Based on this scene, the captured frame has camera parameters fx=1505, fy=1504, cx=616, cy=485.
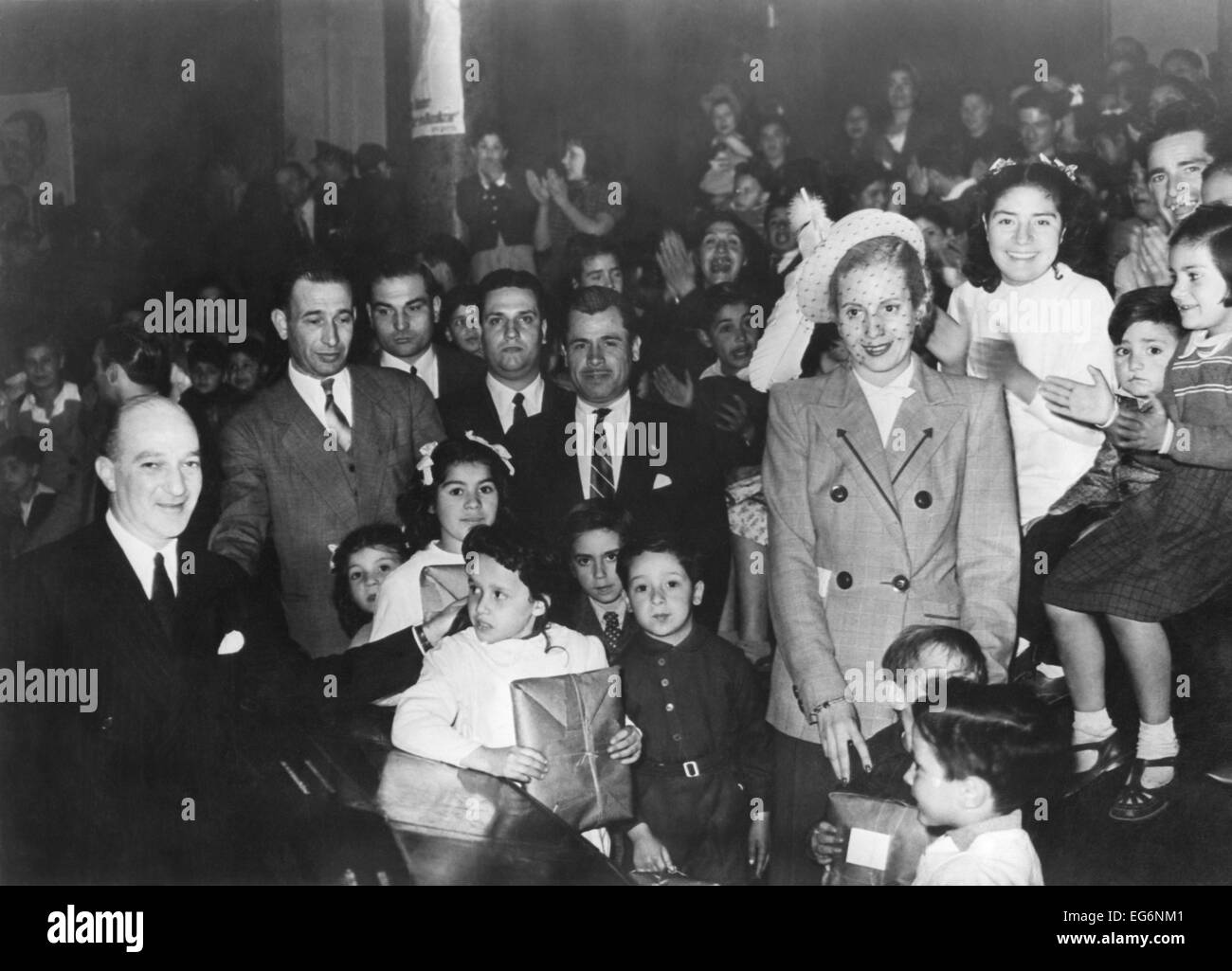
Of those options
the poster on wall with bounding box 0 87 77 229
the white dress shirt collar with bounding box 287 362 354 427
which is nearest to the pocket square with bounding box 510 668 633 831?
the white dress shirt collar with bounding box 287 362 354 427

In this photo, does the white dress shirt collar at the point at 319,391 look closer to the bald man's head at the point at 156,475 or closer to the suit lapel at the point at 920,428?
the bald man's head at the point at 156,475

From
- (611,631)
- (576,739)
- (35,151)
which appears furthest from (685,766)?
(35,151)

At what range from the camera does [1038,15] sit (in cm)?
530

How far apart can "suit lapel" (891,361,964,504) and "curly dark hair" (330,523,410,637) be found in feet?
5.66

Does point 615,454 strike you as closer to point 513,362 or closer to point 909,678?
point 513,362

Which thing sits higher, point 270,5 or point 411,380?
point 270,5

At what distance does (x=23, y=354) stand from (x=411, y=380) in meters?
1.43

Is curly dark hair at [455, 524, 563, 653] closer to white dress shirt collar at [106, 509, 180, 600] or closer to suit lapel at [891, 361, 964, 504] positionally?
white dress shirt collar at [106, 509, 180, 600]

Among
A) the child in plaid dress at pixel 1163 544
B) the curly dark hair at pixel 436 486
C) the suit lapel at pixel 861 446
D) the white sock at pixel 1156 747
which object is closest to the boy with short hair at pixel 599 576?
the curly dark hair at pixel 436 486

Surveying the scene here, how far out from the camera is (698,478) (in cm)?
526

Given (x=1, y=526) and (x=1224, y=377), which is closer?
(x=1224, y=377)

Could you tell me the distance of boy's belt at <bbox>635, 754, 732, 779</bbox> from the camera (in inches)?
201
